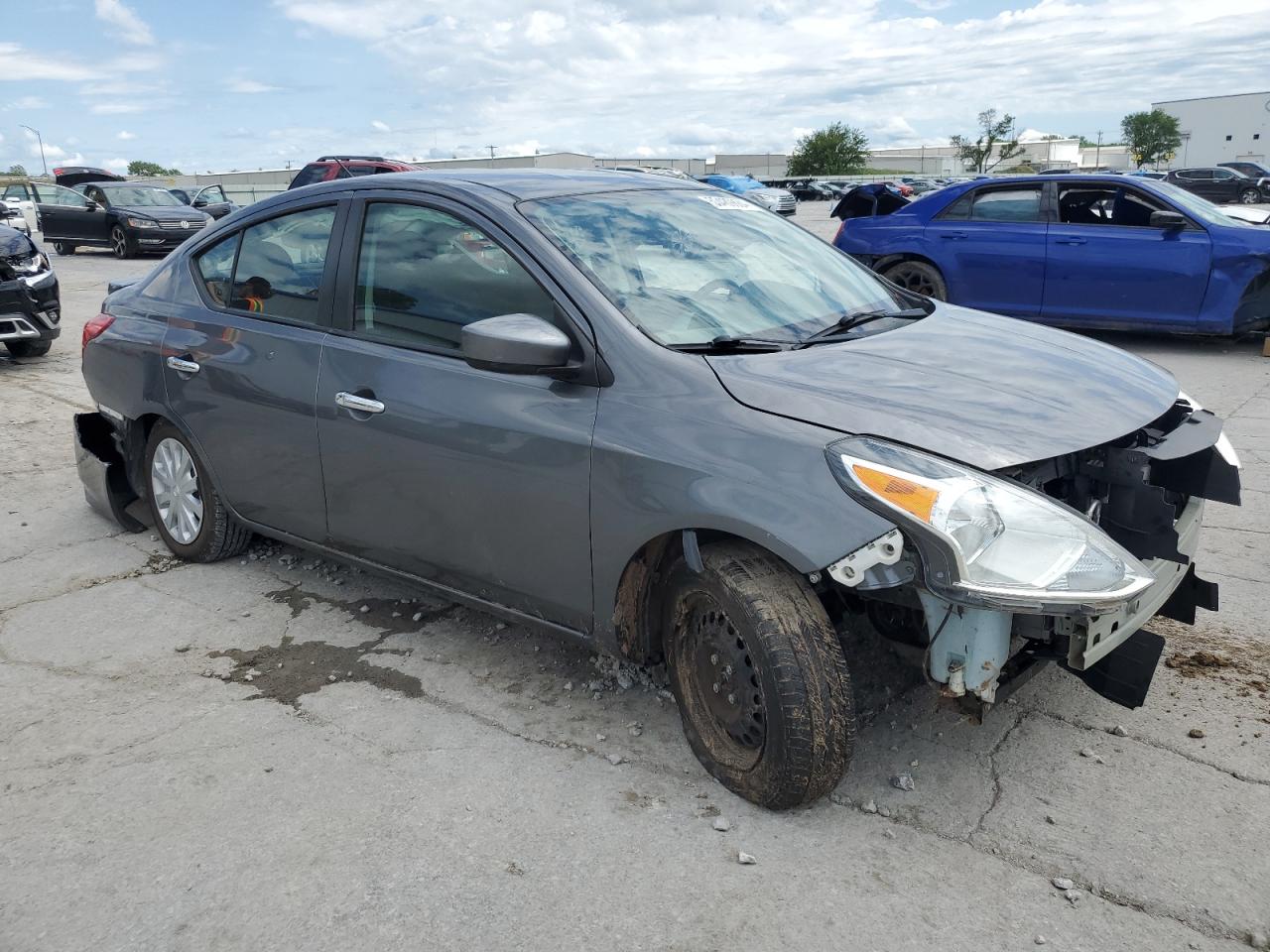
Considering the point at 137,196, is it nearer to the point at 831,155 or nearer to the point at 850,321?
the point at 850,321

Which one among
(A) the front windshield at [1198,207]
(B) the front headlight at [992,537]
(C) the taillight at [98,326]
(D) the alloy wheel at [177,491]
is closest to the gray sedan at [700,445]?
(B) the front headlight at [992,537]

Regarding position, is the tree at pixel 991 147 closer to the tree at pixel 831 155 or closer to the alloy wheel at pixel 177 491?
the tree at pixel 831 155

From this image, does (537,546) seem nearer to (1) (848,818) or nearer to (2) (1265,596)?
(1) (848,818)

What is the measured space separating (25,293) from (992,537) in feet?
31.1

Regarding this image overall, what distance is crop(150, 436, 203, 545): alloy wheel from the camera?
4707mm

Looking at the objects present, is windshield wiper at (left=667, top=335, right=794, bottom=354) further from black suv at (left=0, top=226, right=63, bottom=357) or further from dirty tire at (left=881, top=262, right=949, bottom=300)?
black suv at (left=0, top=226, right=63, bottom=357)

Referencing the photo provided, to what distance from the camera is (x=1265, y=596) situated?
13.6 ft

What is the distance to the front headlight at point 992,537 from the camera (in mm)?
2439

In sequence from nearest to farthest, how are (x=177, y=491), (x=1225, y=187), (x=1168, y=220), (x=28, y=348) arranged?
(x=177, y=491)
(x=1168, y=220)
(x=28, y=348)
(x=1225, y=187)

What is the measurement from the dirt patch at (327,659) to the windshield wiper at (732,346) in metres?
1.53

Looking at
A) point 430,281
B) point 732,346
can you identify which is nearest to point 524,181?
point 430,281

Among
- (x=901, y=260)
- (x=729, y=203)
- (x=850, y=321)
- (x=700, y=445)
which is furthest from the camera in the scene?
(x=901, y=260)

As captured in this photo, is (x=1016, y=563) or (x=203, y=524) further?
(x=203, y=524)

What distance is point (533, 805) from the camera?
2943mm
